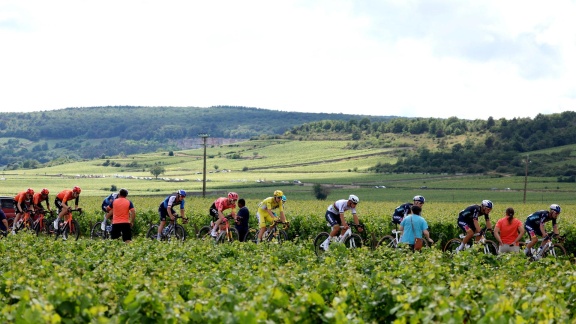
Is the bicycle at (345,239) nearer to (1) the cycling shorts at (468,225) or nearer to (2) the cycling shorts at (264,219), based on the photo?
(2) the cycling shorts at (264,219)

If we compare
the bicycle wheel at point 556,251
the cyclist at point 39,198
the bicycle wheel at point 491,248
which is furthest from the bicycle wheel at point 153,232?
the bicycle wheel at point 556,251

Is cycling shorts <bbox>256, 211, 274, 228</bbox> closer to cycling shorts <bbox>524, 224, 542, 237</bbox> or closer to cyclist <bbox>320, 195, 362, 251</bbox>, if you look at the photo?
cyclist <bbox>320, 195, 362, 251</bbox>

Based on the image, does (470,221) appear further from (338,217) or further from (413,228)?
(338,217)

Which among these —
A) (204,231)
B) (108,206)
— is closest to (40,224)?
(108,206)

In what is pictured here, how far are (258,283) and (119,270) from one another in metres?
3.11

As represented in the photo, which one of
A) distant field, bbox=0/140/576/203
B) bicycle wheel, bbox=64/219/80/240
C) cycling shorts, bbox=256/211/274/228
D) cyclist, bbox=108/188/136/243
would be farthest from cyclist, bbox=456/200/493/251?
distant field, bbox=0/140/576/203

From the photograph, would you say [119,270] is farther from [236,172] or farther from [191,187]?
[236,172]

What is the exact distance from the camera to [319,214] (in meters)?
33.5

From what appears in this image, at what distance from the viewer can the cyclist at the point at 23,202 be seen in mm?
29891

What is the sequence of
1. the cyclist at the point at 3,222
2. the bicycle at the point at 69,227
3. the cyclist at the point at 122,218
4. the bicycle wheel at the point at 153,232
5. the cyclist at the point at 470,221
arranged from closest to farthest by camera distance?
the cyclist at the point at 470,221, the cyclist at the point at 122,218, the cyclist at the point at 3,222, the bicycle wheel at the point at 153,232, the bicycle at the point at 69,227

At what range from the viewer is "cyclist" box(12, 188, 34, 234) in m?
29.9

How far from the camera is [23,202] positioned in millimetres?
30234

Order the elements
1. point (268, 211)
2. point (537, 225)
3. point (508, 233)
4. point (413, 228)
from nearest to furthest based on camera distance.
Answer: point (413, 228)
point (508, 233)
point (537, 225)
point (268, 211)

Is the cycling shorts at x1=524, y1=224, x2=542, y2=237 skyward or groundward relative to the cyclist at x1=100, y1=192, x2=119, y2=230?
skyward
